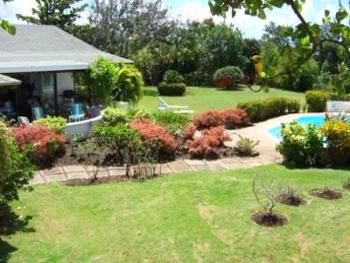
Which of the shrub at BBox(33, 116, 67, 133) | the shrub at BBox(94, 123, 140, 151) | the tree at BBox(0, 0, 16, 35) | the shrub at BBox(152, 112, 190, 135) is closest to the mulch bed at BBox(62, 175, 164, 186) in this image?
the shrub at BBox(94, 123, 140, 151)

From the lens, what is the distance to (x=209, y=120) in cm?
2244

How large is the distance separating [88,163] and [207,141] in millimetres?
3879

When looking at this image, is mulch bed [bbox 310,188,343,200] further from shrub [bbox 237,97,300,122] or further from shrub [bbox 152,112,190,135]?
shrub [bbox 237,97,300,122]

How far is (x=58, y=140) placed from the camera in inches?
622

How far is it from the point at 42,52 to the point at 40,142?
14.1m

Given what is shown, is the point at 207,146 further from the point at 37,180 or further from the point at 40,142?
the point at 37,180

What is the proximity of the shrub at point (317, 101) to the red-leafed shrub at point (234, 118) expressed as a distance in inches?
282

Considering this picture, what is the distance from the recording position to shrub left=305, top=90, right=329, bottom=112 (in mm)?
29562

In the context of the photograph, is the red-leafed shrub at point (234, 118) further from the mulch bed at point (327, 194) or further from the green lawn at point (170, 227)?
the mulch bed at point (327, 194)

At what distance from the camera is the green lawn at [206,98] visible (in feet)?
107

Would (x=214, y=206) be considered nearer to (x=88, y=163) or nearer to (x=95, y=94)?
(x=88, y=163)

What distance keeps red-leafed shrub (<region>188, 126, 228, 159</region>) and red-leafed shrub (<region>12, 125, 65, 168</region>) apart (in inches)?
161

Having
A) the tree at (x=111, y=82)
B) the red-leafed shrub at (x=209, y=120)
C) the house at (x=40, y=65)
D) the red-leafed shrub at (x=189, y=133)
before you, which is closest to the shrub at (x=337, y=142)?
the red-leafed shrub at (x=189, y=133)

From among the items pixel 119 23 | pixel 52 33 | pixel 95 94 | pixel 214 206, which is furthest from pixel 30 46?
pixel 214 206
